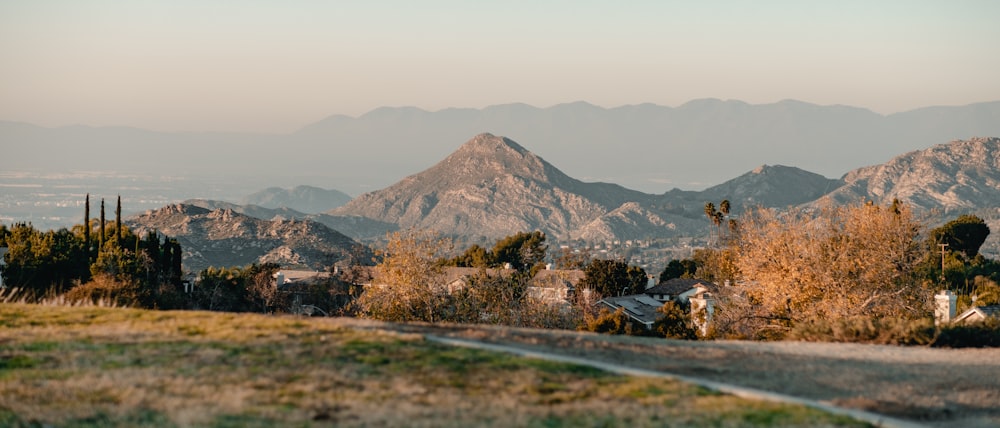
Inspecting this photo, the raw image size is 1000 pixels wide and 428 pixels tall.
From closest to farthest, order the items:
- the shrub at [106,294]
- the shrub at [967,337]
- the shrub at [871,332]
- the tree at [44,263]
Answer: the shrub at [871,332]
the shrub at [967,337]
the shrub at [106,294]
the tree at [44,263]

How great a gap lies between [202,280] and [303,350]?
81.1 metres

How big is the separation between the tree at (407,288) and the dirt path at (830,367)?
30.9m

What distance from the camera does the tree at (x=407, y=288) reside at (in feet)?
194

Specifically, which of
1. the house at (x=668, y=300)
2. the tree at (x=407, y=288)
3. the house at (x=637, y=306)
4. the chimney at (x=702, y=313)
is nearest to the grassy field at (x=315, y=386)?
the tree at (x=407, y=288)

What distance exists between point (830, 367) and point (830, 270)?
2518 centimetres

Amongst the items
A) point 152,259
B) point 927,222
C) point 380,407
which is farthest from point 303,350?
point 152,259

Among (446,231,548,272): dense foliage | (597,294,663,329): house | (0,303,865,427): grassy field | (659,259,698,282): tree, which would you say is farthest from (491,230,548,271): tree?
(0,303,865,427): grassy field

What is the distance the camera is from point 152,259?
8956 centimetres

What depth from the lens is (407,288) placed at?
59.1 meters

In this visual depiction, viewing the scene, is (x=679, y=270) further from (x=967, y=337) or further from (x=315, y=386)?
(x=315, y=386)

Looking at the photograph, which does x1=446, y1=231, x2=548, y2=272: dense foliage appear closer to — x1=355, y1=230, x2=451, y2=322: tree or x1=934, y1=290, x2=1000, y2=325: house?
x1=355, y1=230, x2=451, y2=322: tree

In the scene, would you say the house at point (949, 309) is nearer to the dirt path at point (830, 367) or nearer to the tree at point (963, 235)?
the dirt path at point (830, 367)

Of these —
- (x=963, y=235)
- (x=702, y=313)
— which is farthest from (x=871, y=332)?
(x=963, y=235)

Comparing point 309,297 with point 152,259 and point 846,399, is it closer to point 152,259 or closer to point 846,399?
point 152,259
